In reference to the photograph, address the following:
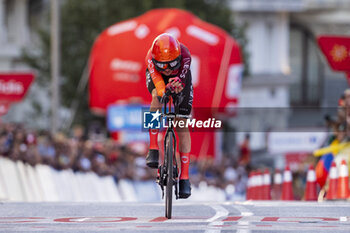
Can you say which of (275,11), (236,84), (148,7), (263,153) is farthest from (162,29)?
(275,11)

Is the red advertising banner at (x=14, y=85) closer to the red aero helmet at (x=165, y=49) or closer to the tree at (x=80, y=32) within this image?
the red aero helmet at (x=165, y=49)

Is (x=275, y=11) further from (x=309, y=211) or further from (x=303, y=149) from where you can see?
(x=309, y=211)

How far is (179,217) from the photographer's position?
37.0 feet

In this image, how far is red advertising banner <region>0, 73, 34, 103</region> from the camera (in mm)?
23016

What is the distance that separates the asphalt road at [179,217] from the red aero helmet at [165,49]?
1.71m

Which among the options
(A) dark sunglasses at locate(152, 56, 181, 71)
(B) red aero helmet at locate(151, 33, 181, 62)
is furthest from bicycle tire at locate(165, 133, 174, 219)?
(B) red aero helmet at locate(151, 33, 181, 62)

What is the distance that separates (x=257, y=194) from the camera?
18797mm

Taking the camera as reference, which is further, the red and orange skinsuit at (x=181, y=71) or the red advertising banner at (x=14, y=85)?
the red advertising banner at (x=14, y=85)

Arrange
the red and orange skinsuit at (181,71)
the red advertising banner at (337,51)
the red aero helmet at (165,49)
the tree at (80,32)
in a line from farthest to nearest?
the tree at (80,32), the red advertising banner at (337,51), the red and orange skinsuit at (181,71), the red aero helmet at (165,49)

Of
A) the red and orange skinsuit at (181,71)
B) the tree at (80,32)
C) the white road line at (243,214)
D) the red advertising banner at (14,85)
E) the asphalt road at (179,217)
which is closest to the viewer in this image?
the white road line at (243,214)

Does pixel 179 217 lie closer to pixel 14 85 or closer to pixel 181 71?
pixel 181 71

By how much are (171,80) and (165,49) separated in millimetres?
349

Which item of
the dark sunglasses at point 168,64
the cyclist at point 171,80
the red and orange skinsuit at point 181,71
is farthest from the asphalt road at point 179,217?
the dark sunglasses at point 168,64

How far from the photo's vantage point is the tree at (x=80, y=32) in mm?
37875
